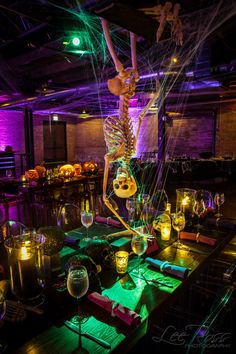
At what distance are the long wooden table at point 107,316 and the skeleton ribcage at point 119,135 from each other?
26.2 inches

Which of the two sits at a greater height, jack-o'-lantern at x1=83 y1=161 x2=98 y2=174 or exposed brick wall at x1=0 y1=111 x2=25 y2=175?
exposed brick wall at x1=0 y1=111 x2=25 y2=175

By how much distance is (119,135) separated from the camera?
1.69 meters

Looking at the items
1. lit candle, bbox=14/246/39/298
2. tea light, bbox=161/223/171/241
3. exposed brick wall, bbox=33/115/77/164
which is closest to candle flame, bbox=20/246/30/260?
lit candle, bbox=14/246/39/298

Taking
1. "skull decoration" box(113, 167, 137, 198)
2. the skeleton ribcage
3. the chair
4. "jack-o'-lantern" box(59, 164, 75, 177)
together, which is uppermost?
the skeleton ribcage

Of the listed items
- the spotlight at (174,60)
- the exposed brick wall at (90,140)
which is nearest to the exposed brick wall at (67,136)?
the exposed brick wall at (90,140)

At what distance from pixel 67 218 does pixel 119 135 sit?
196 cm

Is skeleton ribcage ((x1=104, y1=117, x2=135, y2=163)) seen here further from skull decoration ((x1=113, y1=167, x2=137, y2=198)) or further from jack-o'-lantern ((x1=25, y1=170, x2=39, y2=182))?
jack-o'-lantern ((x1=25, y1=170, x2=39, y2=182))

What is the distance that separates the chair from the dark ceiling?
4.12 feet

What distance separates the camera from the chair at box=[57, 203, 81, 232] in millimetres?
1927

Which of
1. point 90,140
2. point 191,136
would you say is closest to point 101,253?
point 191,136

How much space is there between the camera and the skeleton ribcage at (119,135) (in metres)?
1.69

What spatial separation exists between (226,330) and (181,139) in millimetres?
9419

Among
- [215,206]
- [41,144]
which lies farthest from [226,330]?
[41,144]

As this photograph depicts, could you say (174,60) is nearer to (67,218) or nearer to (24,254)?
(67,218)
